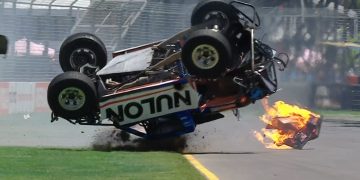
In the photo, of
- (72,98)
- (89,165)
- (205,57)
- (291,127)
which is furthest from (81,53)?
(291,127)

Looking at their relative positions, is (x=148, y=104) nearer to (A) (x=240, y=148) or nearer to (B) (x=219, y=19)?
(B) (x=219, y=19)

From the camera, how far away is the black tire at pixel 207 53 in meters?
13.5

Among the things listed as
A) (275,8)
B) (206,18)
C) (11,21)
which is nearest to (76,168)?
(206,18)

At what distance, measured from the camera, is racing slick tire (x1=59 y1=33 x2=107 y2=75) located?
15422mm

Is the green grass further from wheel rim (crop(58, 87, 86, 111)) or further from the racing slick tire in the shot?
the racing slick tire

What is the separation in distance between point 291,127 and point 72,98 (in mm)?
4937

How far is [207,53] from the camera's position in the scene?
13.6 meters

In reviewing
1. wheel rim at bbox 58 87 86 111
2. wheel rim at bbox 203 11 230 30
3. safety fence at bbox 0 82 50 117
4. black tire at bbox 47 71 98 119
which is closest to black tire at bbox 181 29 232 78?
wheel rim at bbox 203 11 230 30

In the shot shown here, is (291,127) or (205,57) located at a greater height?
(205,57)

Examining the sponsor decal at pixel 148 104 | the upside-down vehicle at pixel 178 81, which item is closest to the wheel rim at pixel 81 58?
the upside-down vehicle at pixel 178 81

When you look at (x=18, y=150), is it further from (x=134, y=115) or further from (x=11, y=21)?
(x=11, y=21)

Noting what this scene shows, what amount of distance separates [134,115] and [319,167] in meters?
3.45

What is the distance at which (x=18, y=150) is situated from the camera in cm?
1368

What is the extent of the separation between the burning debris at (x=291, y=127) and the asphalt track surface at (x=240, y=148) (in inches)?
11.1
